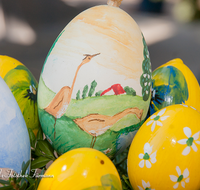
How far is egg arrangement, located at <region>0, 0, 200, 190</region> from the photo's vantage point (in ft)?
1.28

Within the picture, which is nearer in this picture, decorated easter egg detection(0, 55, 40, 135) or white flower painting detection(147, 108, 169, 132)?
white flower painting detection(147, 108, 169, 132)

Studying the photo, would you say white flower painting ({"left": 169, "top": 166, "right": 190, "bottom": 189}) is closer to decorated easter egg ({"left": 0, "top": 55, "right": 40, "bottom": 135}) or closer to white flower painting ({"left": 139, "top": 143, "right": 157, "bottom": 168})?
white flower painting ({"left": 139, "top": 143, "right": 157, "bottom": 168})

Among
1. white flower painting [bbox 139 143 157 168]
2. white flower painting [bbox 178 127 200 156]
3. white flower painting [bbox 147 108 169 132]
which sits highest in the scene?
white flower painting [bbox 147 108 169 132]

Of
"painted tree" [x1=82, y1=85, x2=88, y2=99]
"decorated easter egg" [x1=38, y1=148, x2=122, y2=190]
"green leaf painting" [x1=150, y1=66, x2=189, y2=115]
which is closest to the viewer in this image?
"decorated easter egg" [x1=38, y1=148, x2=122, y2=190]

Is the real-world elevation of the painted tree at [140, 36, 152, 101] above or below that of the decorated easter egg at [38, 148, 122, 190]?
above

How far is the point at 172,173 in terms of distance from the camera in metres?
0.40

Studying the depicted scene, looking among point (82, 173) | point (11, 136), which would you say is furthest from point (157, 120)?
point (11, 136)

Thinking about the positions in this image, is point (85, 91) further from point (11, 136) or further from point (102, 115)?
point (11, 136)

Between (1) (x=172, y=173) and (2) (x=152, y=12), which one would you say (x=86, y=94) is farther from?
(2) (x=152, y=12)

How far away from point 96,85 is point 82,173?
→ 193mm

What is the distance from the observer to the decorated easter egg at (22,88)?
1.89 ft

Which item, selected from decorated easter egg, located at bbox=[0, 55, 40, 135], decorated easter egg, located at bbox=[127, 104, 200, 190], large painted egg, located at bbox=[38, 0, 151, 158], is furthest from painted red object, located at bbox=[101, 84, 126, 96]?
decorated easter egg, located at bbox=[0, 55, 40, 135]

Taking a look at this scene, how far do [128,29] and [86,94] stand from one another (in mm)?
188

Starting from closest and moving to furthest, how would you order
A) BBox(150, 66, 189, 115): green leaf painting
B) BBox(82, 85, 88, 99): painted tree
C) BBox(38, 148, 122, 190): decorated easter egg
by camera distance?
BBox(38, 148, 122, 190): decorated easter egg < BBox(82, 85, 88, 99): painted tree < BBox(150, 66, 189, 115): green leaf painting
